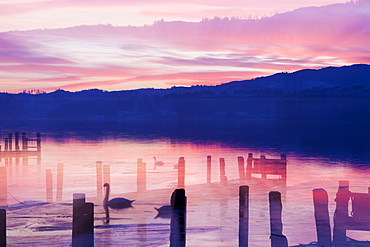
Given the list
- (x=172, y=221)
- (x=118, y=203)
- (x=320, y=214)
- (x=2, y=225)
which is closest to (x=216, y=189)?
(x=118, y=203)

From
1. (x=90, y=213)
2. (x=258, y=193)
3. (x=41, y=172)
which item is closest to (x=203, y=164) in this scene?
(x=41, y=172)

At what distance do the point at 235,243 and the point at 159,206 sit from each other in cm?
636

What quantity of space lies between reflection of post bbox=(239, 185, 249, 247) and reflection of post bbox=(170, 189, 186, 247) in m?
3.38

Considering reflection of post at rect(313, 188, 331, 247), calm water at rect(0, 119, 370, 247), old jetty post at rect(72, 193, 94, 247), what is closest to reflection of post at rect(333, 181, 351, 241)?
calm water at rect(0, 119, 370, 247)

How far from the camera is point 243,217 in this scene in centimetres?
1359

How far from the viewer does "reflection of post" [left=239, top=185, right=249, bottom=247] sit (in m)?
13.1

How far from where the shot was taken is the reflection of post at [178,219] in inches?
383

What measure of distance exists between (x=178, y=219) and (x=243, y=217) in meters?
3.94

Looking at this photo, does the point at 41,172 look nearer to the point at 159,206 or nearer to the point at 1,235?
the point at 159,206

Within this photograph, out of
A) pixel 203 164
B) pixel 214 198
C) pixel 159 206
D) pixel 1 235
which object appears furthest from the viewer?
pixel 203 164

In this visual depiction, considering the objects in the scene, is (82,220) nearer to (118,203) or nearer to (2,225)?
(2,225)

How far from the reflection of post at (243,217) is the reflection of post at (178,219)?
3378mm

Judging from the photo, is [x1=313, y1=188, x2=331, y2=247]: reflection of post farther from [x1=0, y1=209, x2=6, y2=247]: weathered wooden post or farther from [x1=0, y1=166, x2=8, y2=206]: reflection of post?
[x1=0, y1=166, x2=8, y2=206]: reflection of post

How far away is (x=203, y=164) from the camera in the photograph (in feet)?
165
